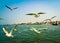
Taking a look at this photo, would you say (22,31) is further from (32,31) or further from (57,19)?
(57,19)

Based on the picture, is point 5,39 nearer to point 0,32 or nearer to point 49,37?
point 0,32

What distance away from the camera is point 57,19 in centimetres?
398

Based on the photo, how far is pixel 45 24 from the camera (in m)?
3.99

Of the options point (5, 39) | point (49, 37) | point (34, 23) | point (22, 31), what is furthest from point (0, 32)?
point (49, 37)

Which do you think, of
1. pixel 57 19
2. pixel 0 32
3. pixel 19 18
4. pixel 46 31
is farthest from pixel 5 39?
pixel 57 19

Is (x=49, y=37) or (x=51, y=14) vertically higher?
(x=51, y=14)

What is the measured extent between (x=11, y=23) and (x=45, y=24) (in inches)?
27.1

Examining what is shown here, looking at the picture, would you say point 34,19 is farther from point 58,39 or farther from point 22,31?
point 58,39

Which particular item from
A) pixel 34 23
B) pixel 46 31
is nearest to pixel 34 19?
pixel 34 23

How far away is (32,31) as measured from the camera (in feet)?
13.0

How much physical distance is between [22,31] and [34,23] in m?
0.29

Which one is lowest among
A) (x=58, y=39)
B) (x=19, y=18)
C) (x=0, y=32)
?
(x=58, y=39)

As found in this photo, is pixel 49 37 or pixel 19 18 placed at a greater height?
pixel 19 18

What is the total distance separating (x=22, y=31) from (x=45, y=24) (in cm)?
49
